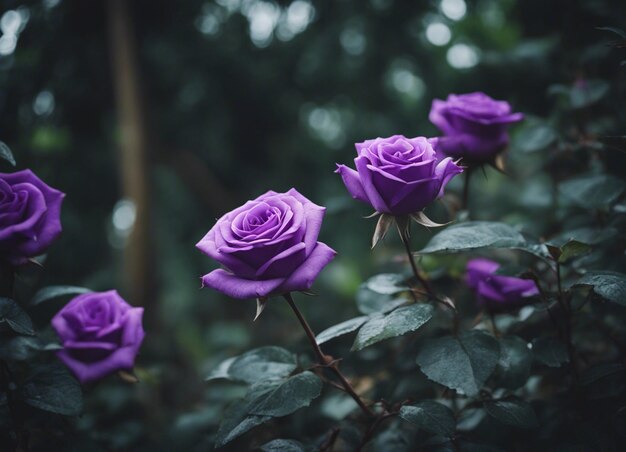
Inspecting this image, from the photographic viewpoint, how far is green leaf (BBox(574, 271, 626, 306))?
679 millimetres

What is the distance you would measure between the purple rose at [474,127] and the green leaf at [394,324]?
1.21 feet

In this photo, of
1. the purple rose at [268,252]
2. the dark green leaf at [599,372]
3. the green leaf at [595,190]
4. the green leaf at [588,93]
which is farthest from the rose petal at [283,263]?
the green leaf at [588,93]

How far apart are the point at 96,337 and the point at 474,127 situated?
0.85 meters

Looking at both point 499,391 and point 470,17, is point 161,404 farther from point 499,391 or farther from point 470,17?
point 470,17

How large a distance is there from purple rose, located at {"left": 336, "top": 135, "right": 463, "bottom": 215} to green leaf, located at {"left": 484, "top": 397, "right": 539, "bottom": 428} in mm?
362

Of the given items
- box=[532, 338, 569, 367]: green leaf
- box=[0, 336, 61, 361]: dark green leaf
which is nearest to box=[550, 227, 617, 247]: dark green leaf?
box=[532, 338, 569, 367]: green leaf

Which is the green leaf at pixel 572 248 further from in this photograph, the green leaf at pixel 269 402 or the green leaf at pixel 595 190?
the green leaf at pixel 269 402

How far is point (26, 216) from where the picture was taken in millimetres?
781

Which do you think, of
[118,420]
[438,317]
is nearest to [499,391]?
[438,317]

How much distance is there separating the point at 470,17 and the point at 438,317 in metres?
1.36

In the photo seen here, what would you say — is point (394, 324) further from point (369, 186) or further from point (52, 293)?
point (52, 293)

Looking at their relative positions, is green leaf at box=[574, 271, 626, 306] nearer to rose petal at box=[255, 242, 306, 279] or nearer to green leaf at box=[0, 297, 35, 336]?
rose petal at box=[255, 242, 306, 279]

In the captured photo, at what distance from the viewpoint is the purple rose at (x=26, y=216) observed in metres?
0.75

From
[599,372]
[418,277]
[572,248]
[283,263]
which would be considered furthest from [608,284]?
[283,263]
